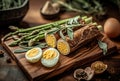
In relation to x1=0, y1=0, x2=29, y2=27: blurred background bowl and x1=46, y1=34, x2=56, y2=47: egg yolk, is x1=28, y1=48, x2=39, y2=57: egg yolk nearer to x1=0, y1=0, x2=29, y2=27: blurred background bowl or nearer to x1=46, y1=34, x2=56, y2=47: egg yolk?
x1=46, y1=34, x2=56, y2=47: egg yolk

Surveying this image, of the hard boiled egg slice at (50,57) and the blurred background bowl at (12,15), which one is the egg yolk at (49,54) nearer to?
the hard boiled egg slice at (50,57)

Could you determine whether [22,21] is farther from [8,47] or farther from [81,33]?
[81,33]

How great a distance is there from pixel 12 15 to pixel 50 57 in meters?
0.70

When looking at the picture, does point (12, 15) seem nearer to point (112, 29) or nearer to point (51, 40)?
point (51, 40)

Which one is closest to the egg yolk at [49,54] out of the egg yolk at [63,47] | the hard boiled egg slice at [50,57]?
the hard boiled egg slice at [50,57]

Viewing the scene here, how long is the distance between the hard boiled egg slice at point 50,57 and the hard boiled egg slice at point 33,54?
4 centimetres

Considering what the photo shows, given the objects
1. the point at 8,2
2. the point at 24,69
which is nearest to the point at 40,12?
the point at 8,2

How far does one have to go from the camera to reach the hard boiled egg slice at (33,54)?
221 cm

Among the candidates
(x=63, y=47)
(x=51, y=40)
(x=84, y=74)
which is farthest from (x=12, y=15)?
(x=84, y=74)

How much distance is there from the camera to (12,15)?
2645 millimetres

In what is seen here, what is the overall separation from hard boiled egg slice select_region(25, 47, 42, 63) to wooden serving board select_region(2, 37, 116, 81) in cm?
5

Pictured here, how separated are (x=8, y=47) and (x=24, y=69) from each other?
33 cm

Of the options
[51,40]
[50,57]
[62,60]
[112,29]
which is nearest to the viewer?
[50,57]

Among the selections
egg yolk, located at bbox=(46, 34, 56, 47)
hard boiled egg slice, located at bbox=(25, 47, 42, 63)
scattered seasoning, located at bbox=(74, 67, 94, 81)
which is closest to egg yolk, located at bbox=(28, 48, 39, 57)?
hard boiled egg slice, located at bbox=(25, 47, 42, 63)
